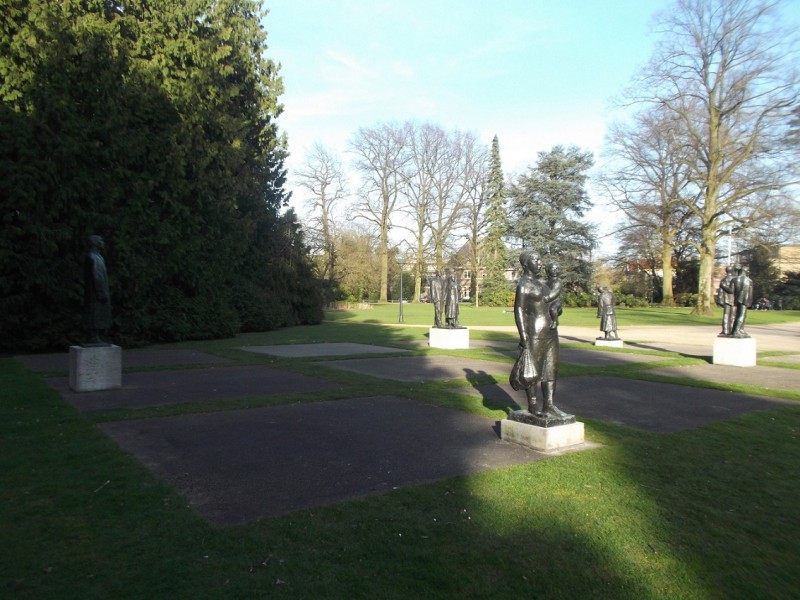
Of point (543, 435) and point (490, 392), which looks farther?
point (490, 392)

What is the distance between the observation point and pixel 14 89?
625 inches

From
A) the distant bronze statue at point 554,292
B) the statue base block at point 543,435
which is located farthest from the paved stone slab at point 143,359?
the distant bronze statue at point 554,292

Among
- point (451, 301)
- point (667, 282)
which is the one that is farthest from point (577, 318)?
point (451, 301)

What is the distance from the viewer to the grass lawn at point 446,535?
3.36 meters

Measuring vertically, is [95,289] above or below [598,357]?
above

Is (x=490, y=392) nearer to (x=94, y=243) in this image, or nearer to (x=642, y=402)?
(x=642, y=402)

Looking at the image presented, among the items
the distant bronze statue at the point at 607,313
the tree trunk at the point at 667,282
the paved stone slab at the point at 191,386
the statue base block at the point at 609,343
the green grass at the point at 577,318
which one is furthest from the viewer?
the tree trunk at the point at 667,282

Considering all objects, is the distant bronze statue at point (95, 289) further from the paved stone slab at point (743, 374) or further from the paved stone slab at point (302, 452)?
the paved stone slab at point (743, 374)

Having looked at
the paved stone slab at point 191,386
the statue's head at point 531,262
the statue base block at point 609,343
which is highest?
the statue's head at point 531,262

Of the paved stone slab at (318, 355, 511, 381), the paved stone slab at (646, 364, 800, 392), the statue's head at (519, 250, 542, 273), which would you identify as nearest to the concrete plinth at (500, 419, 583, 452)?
the statue's head at (519, 250, 542, 273)

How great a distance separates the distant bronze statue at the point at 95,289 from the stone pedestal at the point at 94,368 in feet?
1.12

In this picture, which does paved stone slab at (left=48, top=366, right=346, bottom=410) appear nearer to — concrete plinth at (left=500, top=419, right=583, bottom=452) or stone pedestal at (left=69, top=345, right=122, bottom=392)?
stone pedestal at (left=69, top=345, right=122, bottom=392)

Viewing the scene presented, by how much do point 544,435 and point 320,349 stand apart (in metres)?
12.0

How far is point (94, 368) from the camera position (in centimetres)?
1008
